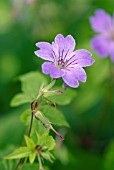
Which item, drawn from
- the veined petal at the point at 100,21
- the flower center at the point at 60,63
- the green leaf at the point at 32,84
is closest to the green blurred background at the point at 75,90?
the veined petal at the point at 100,21

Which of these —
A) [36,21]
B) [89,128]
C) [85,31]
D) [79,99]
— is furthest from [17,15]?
[89,128]

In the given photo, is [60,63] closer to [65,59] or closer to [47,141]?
[65,59]

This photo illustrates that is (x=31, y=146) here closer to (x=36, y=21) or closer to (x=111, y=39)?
(x=111, y=39)

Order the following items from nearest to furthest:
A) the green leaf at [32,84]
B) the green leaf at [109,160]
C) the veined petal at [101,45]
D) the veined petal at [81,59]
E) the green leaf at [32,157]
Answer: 1. the green leaf at [32,157]
2. the veined petal at [81,59]
3. the green leaf at [32,84]
4. the green leaf at [109,160]
5. the veined petal at [101,45]

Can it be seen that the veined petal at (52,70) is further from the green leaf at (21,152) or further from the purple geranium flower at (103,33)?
the purple geranium flower at (103,33)

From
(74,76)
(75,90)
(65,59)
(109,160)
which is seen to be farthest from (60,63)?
(75,90)

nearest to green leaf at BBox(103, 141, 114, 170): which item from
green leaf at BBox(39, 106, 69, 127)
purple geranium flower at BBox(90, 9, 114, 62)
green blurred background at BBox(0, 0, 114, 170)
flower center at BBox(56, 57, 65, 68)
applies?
green blurred background at BBox(0, 0, 114, 170)

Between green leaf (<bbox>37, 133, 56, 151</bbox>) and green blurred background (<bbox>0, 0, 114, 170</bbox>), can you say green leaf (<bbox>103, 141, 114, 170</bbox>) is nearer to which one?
green blurred background (<bbox>0, 0, 114, 170</bbox>)
